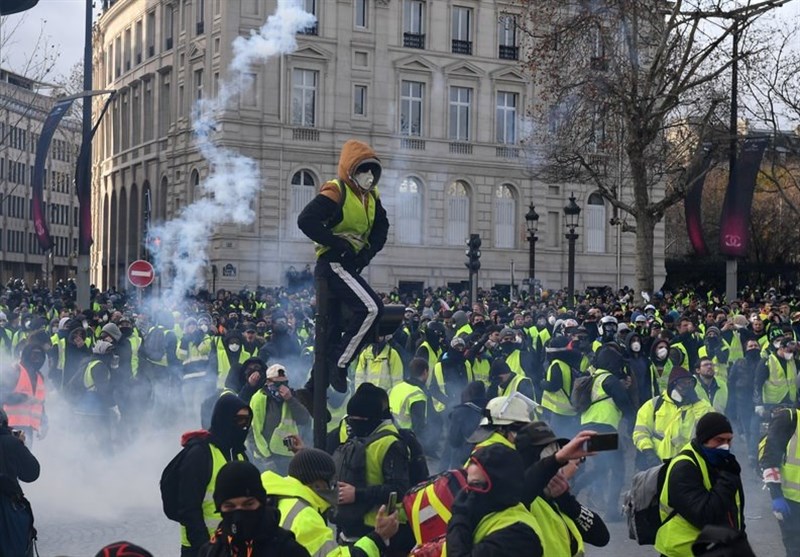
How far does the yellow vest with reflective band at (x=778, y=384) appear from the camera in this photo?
16.8 meters

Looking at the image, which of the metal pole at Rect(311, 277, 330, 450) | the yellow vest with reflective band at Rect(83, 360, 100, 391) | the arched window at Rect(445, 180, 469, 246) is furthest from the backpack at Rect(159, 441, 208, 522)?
the arched window at Rect(445, 180, 469, 246)

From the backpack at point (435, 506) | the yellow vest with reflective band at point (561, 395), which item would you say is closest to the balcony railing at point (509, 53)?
the yellow vest with reflective band at point (561, 395)

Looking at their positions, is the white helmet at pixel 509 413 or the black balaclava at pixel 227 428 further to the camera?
the black balaclava at pixel 227 428

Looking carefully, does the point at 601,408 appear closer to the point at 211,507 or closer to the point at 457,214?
the point at 211,507

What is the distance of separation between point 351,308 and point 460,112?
1855 inches

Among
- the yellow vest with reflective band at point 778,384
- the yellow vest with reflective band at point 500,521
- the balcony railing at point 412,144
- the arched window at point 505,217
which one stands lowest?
the yellow vest with reflective band at point 778,384

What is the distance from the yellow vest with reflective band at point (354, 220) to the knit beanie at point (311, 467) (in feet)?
6.57

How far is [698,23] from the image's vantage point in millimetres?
35312

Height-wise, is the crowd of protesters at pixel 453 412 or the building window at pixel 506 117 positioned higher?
the building window at pixel 506 117

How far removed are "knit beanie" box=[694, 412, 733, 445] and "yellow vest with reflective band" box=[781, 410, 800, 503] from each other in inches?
108

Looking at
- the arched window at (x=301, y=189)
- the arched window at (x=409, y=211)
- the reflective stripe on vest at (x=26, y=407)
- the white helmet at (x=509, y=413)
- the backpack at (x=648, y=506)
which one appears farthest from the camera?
the arched window at (x=409, y=211)

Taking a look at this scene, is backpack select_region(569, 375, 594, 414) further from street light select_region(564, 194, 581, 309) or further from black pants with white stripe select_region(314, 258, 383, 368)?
street light select_region(564, 194, 581, 309)

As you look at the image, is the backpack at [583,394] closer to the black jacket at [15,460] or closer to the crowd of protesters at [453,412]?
the crowd of protesters at [453,412]

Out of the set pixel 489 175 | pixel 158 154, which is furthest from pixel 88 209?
pixel 489 175
